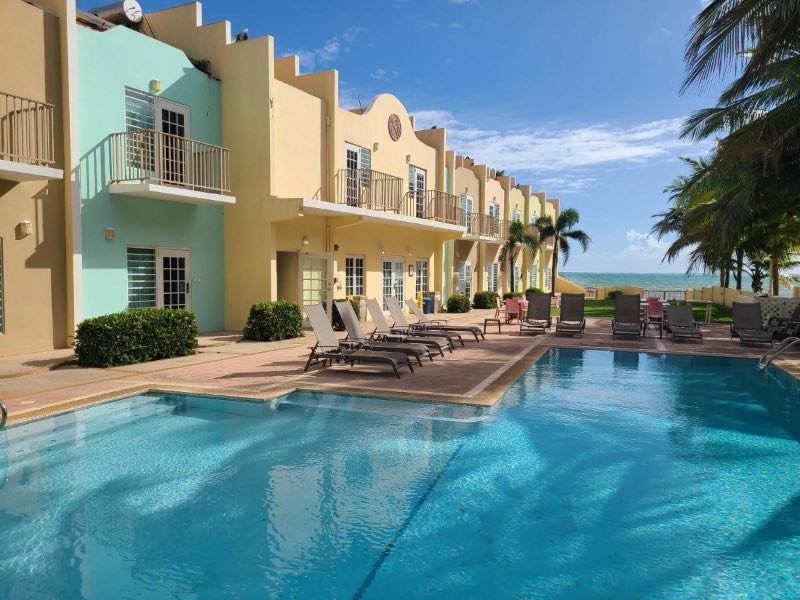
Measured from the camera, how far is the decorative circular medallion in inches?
833

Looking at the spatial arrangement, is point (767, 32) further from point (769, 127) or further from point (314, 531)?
point (314, 531)

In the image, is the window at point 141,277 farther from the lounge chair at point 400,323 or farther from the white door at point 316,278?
the lounge chair at point 400,323

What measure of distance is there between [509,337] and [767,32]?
30.9 feet

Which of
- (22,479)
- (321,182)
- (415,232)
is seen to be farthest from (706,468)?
(415,232)

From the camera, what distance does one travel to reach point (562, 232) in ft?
122

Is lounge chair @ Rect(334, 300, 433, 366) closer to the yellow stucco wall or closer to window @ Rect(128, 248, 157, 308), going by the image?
window @ Rect(128, 248, 157, 308)

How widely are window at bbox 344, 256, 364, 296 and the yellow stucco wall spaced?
9.22 metres

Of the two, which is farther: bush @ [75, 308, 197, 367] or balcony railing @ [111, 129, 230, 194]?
balcony railing @ [111, 129, 230, 194]

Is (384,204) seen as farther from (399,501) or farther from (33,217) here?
(399,501)

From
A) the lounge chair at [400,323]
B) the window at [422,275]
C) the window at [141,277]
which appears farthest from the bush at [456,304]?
the window at [141,277]

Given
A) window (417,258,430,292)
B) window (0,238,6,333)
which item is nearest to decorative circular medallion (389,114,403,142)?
window (417,258,430,292)

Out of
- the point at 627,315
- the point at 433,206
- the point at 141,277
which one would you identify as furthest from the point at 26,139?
the point at 433,206

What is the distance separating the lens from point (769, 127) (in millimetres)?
11375

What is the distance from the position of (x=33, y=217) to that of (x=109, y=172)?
6.48ft
